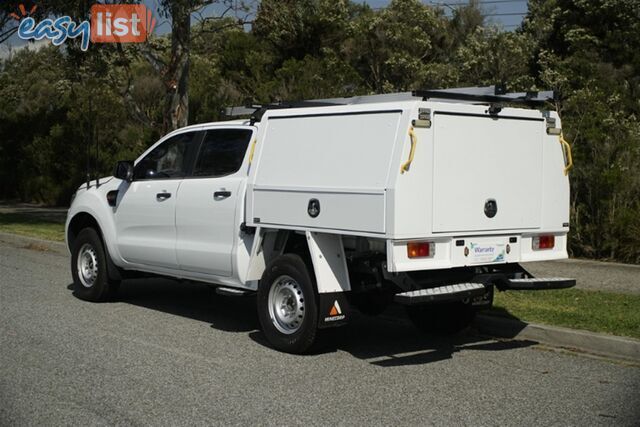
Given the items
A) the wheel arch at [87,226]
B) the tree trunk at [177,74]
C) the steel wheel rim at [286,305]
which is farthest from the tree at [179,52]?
the steel wheel rim at [286,305]

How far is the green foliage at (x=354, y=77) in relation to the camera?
1434 cm

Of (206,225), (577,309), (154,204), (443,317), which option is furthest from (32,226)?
(577,309)

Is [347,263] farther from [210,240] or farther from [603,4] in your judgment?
[603,4]

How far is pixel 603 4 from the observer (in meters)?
35.6

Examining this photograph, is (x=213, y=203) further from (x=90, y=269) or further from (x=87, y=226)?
(x=87, y=226)

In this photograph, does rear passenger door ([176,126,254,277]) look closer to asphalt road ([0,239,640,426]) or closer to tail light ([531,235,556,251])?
asphalt road ([0,239,640,426])

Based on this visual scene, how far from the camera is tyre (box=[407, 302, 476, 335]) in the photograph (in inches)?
354

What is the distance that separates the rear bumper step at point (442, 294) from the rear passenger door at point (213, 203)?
85.9 inches

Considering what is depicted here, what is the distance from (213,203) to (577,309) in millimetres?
4102

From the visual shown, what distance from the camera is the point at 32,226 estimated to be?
19938 mm

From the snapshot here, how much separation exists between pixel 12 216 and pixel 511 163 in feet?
58.5

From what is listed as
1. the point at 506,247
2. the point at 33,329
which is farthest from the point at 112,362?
the point at 506,247

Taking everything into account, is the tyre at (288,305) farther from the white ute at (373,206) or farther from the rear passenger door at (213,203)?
the rear passenger door at (213,203)

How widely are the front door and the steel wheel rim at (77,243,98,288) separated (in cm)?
61
